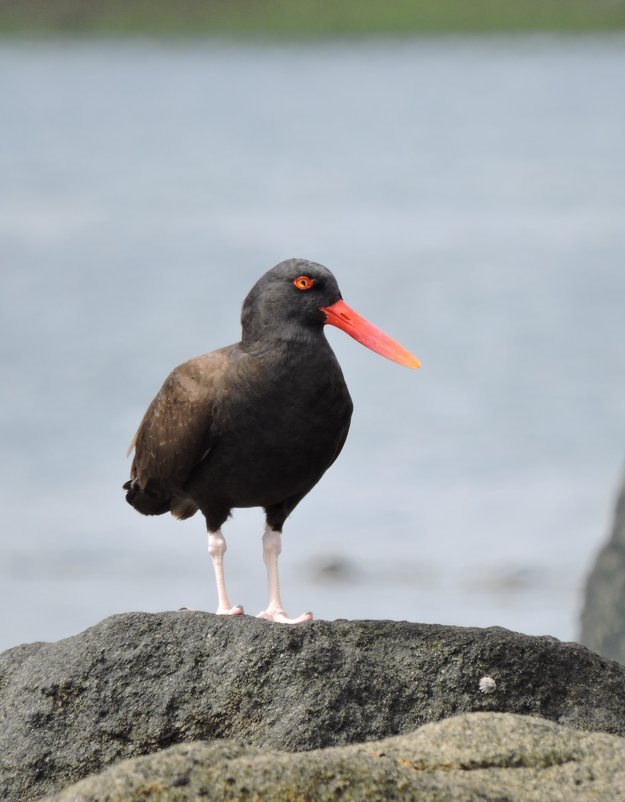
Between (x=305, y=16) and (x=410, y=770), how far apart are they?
42.7 metres

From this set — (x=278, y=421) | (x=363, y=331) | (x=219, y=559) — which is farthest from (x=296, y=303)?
(x=219, y=559)

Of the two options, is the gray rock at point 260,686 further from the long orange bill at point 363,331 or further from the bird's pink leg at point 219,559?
the long orange bill at point 363,331

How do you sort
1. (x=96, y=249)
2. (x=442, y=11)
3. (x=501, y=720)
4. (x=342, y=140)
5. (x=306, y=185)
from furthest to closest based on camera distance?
(x=442, y=11) → (x=342, y=140) → (x=306, y=185) → (x=96, y=249) → (x=501, y=720)

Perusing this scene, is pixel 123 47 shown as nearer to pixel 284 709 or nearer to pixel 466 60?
pixel 466 60

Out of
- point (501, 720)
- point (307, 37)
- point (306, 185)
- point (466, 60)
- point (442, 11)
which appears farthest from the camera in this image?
point (442, 11)

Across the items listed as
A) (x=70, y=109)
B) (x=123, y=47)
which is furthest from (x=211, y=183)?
(x=123, y=47)

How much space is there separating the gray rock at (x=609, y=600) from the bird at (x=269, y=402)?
3.27 meters

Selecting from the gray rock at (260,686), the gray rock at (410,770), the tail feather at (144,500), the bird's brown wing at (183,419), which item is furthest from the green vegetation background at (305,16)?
the gray rock at (410,770)

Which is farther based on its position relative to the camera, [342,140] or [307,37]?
[307,37]

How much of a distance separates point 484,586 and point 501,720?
928cm

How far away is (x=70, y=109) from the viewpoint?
2861cm

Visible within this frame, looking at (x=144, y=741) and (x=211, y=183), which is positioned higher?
(x=211, y=183)

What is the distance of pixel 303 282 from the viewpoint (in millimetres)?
4715

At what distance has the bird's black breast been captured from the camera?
4.64 meters
